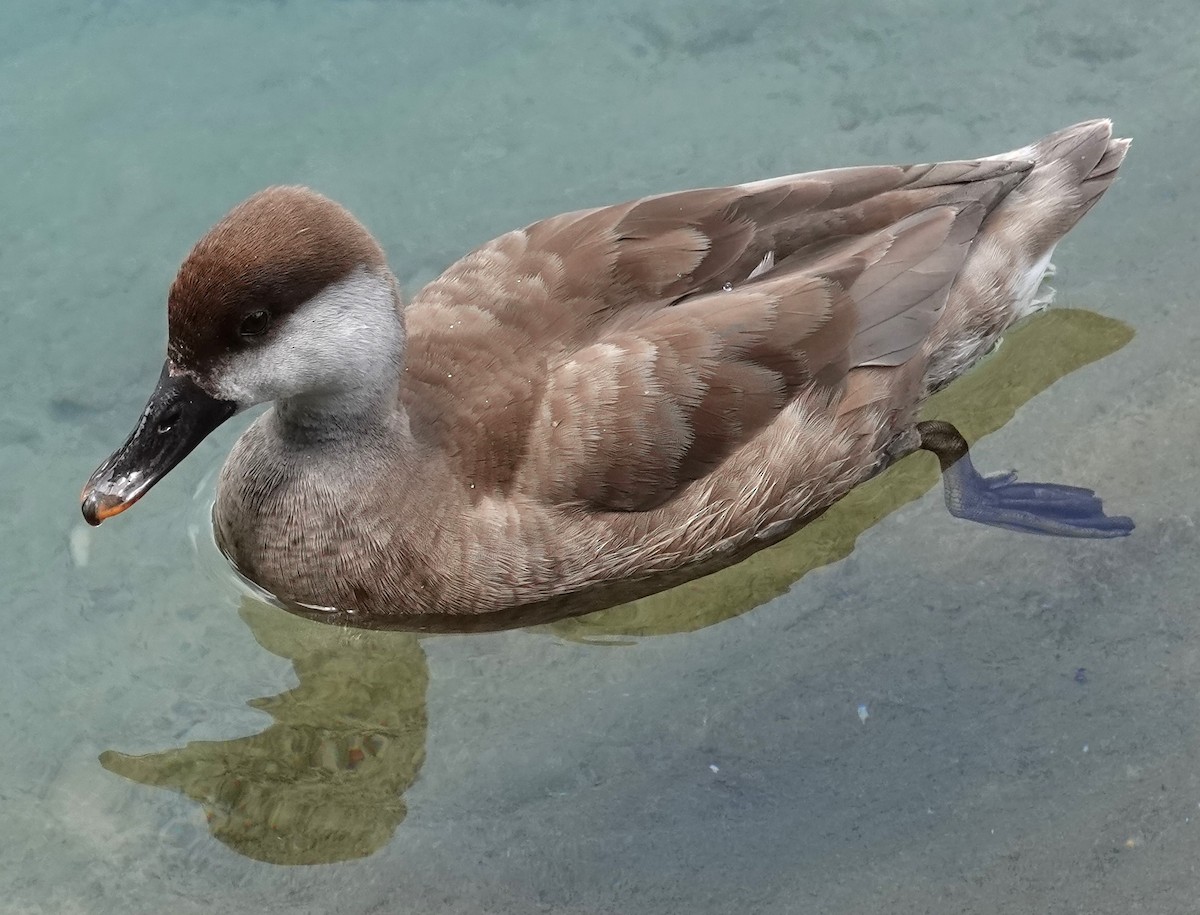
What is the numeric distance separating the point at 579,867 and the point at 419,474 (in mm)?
1495

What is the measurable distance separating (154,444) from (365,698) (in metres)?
1.18

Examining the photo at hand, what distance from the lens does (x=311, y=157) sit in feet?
24.7

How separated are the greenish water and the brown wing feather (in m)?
0.67

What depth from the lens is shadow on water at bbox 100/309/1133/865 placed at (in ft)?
17.2

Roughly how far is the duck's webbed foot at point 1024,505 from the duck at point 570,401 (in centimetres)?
1

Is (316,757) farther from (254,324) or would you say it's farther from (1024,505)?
(1024,505)

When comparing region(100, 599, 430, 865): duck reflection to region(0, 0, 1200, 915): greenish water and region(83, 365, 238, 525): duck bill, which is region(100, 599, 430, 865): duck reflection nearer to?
region(0, 0, 1200, 915): greenish water

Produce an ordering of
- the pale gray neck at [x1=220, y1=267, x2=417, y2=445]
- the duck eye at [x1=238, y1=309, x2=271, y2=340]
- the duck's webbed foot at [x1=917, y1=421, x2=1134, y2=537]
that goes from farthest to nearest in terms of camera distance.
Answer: the duck's webbed foot at [x1=917, y1=421, x2=1134, y2=537] < the pale gray neck at [x1=220, y1=267, x2=417, y2=445] < the duck eye at [x1=238, y1=309, x2=271, y2=340]

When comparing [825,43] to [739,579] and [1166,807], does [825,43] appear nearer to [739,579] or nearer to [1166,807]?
[739,579]

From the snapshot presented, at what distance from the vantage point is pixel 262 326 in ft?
17.1

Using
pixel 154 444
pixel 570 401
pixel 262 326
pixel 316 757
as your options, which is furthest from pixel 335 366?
pixel 316 757

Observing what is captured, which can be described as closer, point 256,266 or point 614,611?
point 256,266

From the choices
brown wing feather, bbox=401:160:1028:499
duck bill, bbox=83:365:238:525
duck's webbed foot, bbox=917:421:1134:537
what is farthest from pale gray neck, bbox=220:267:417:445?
duck's webbed foot, bbox=917:421:1134:537

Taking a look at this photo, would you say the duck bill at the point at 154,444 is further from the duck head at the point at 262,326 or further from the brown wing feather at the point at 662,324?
the brown wing feather at the point at 662,324
